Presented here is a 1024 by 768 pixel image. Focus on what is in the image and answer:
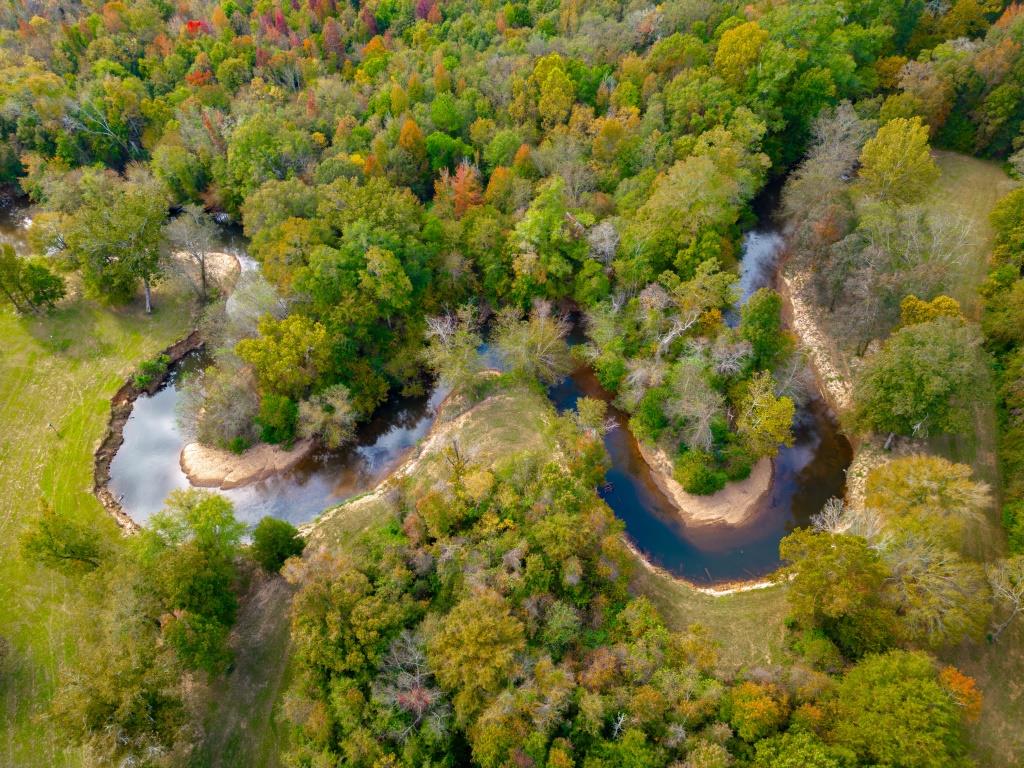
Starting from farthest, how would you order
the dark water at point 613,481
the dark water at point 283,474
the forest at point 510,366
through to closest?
1. the dark water at point 283,474
2. the dark water at point 613,481
3. the forest at point 510,366

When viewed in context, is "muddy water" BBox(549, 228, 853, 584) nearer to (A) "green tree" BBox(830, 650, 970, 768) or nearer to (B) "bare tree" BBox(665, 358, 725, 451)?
(B) "bare tree" BBox(665, 358, 725, 451)

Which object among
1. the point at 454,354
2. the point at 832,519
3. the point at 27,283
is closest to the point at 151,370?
the point at 27,283

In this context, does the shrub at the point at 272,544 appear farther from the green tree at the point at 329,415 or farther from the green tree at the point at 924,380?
the green tree at the point at 924,380

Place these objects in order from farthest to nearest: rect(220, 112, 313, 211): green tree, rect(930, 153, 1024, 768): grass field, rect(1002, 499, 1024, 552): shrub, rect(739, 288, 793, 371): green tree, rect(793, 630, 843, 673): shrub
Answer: rect(220, 112, 313, 211): green tree < rect(739, 288, 793, 371): green tree < rect(1002, 499, 1024, 552): shrub < rect(793, 630, 843, 673): shrub < rect(930, 153, 1024, 768): grass field

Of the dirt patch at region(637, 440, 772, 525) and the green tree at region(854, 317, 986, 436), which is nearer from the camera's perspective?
the green tree at region(854, 317, 986, 436)

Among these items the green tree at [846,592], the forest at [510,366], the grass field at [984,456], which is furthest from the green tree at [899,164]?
the green tree at [846,592]

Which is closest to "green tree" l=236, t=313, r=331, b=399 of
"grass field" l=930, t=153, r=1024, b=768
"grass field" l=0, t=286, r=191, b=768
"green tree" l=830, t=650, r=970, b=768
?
Answer: "grass field" l=0, t=286, r=191, b=768

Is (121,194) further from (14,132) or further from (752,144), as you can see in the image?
(752,144)
